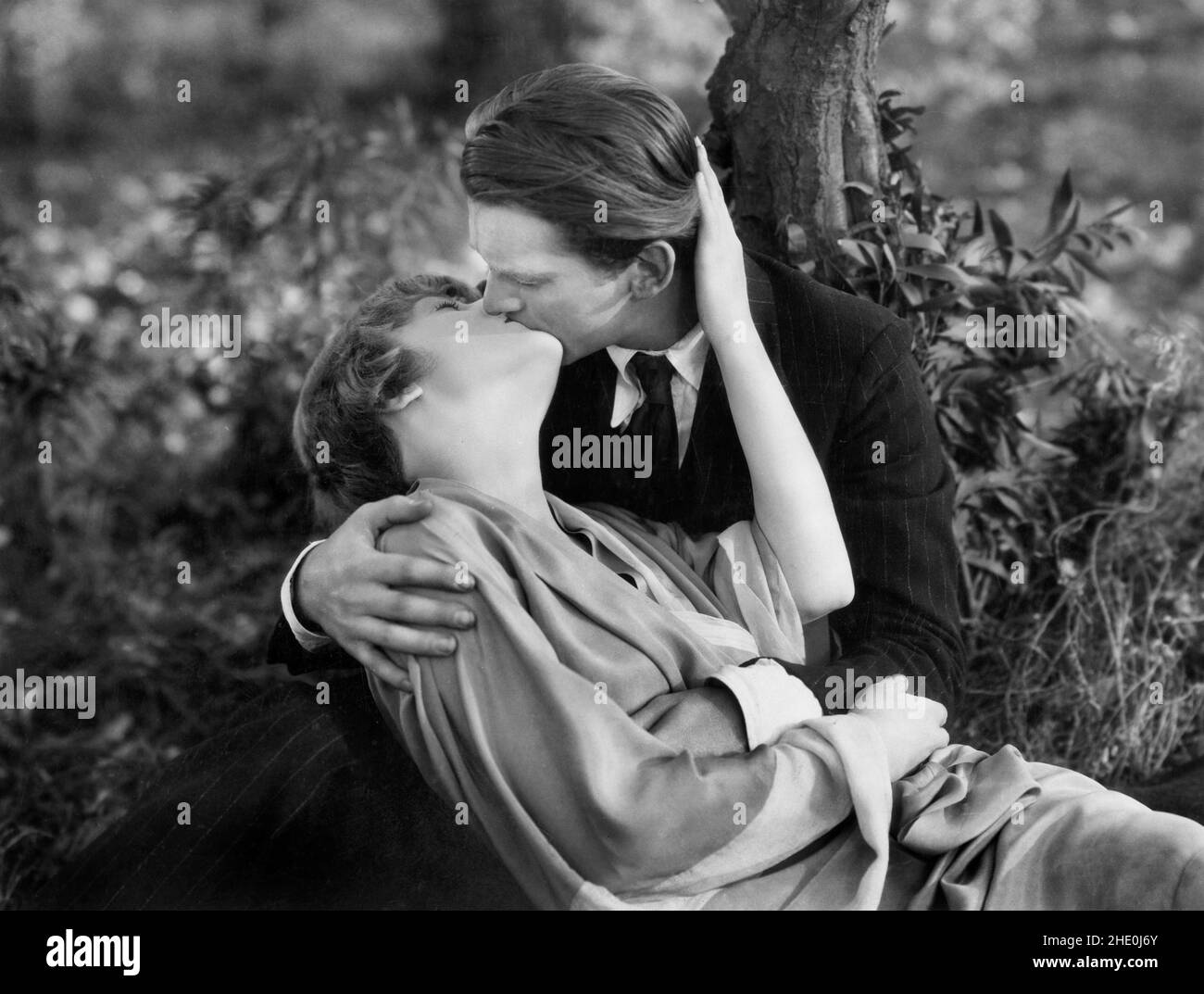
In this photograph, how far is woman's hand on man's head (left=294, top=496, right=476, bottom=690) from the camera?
2.28 m

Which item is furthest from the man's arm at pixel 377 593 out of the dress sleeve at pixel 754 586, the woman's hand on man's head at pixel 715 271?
the woman's hand on man's head at pixel 715 271

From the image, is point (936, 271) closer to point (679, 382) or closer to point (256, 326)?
point (679, 382)

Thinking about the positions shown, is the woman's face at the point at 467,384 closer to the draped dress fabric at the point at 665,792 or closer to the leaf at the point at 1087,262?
the draped dress fabric at the point at 665,792

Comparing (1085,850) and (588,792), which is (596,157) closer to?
(588,792)

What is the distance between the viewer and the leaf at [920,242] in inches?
119

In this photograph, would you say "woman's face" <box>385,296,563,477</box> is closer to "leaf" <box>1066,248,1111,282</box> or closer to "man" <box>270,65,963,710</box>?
"man" <box>270,65,963,710</box>

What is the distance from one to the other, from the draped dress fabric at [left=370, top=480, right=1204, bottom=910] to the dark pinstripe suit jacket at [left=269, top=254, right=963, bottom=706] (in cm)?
28

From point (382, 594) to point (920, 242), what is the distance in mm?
1358

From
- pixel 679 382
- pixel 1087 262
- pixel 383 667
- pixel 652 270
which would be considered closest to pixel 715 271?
pixel 652 270

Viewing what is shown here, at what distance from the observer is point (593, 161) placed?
241cm

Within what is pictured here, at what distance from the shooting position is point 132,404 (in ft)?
10.4
